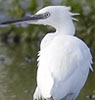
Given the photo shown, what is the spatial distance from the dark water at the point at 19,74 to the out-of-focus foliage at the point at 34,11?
1.19 ft

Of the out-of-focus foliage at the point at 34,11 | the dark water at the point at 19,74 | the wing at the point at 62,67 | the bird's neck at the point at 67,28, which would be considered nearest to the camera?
the wing at the point at 62,67

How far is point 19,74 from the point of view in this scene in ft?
27.9

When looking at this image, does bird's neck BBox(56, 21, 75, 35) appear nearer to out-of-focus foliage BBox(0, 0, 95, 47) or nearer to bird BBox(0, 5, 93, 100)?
bird BBox(0, 5, 93, 100)

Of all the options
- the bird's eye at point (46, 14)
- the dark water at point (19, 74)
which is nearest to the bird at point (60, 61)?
the bird's eye at point (46, 14)

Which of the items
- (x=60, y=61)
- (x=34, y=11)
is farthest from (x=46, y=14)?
(x=34, y=11)

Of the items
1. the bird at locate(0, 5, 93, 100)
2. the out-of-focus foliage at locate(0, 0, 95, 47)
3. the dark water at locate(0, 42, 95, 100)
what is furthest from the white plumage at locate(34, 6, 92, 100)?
the out-of-focus foliage at locate(0, 0, 95, 47)

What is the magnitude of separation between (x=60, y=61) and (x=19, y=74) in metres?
3.04

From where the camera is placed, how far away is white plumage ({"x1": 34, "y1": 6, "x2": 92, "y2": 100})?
17.2ft

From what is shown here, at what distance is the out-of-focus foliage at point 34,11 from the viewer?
10.6m

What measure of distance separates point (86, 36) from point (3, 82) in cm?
311

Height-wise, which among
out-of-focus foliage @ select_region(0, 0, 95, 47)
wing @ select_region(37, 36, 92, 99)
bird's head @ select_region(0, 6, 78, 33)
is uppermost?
bird's head @ select_region(0, 6, 78, 33)

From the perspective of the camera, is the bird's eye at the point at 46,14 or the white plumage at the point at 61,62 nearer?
the white plumage at the point at 61,62

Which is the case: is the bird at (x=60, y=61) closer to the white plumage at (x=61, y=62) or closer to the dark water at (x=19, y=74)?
the white plumage at (x=61, y=62)

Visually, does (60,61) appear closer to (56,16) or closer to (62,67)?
(62,67)
